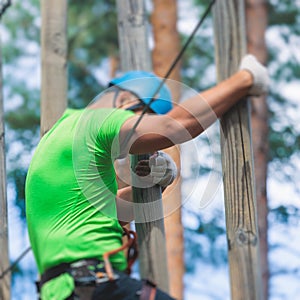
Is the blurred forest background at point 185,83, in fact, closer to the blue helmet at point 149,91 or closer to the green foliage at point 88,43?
the green foliage at point 88,43

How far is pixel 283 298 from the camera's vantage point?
11.0m

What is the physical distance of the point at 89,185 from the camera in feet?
8.95

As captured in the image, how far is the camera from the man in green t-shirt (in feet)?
8.52

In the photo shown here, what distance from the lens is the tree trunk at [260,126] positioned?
9156 millimetres

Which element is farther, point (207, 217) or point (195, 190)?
point (207, 217)

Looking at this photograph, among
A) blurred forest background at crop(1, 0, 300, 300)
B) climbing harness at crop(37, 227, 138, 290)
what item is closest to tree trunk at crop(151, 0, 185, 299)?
blurred forest background at crop(1, 0, 300, 300)

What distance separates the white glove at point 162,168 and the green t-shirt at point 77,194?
14cm

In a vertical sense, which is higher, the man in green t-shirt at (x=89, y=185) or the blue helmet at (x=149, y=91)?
the blue helmet at (x=149, y=91)

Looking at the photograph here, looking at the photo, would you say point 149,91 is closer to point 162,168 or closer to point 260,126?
point 162,168

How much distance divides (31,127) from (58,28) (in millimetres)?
6109

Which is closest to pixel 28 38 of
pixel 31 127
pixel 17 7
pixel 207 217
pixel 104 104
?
pixel 17 7

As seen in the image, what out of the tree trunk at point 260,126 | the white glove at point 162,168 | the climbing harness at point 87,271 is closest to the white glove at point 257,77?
the white glove at point 162,168

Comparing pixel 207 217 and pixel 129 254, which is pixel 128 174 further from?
pixel 207 217

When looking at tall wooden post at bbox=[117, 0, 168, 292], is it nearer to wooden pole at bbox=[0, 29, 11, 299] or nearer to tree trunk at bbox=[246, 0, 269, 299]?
wooden pole at bbox=[0, 29, 11, 299]
